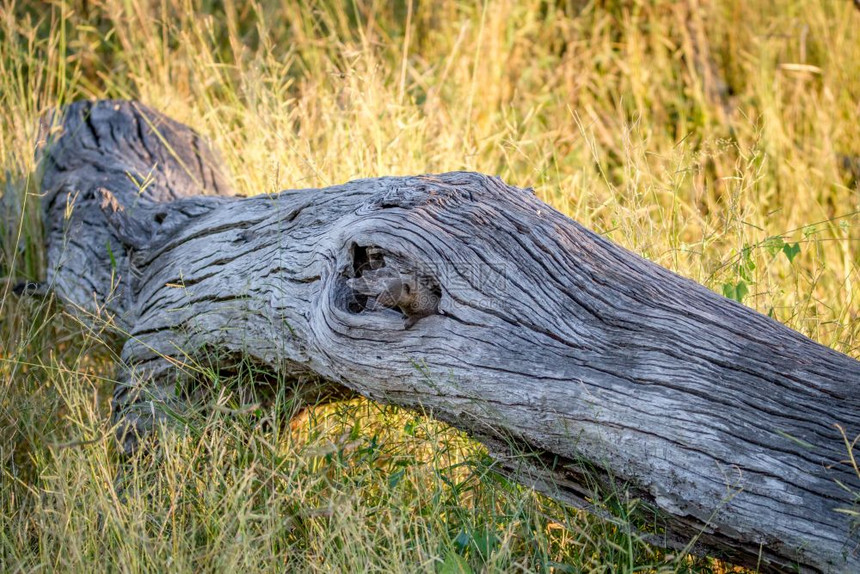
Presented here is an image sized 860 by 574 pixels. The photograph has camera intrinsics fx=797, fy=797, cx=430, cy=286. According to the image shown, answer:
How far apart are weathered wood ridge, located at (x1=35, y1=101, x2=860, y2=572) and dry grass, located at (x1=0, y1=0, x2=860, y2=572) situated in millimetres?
180

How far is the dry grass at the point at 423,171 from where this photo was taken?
2.03 meters

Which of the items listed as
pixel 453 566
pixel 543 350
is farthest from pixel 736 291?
pixel 453 566

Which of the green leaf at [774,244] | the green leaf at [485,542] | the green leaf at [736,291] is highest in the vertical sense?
the green leaf at [774,244]

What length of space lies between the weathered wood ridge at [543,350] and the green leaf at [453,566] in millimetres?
267

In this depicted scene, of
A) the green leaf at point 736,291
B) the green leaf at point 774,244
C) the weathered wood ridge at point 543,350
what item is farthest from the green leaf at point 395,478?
the green leaf at point 774,244

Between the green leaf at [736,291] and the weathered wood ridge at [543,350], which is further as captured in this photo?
the green leaf at [736,291]

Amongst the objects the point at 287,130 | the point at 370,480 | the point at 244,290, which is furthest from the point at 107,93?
the point at 370,480

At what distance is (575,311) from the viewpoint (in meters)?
1.97

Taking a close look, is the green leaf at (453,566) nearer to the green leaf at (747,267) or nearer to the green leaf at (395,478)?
the green leaf at (395,478)

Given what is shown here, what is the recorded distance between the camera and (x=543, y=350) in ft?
6.29

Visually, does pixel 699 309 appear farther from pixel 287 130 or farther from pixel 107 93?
pixel 107 93

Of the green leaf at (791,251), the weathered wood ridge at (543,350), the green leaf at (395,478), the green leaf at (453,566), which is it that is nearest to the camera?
the weathered wood ridge at (543,350)

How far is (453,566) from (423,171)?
2181 mm

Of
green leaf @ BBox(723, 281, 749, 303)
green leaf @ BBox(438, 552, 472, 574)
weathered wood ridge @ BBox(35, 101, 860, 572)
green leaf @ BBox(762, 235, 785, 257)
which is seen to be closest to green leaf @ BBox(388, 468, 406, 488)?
weathered wood ridge @ BBox(35, 101, 860, 572)
